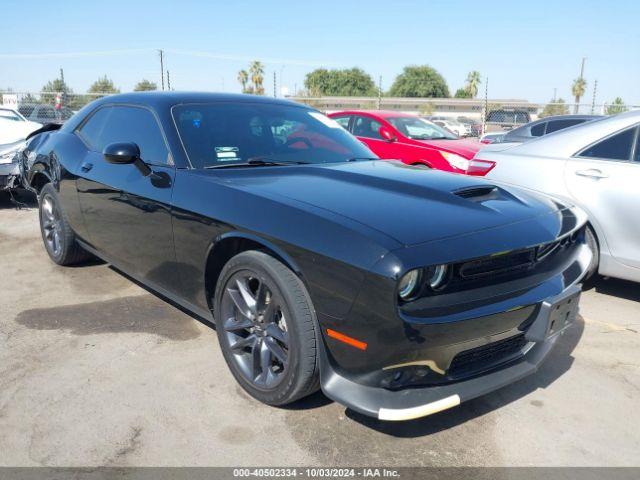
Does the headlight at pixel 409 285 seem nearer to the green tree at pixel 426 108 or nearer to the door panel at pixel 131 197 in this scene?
the door panel at pixel 131 197

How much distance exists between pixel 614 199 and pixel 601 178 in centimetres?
18

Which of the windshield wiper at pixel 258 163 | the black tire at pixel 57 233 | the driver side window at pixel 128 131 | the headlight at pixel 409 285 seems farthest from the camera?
the black tire at pixel 57 233

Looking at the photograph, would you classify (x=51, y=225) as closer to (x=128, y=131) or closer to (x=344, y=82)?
(x=128, y=131)

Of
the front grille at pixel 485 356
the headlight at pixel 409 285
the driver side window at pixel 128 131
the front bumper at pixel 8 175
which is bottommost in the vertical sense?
the front grille at pixel 485 356

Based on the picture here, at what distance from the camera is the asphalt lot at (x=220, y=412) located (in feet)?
7.64

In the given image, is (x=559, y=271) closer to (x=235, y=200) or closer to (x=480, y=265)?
(x=480, y=265)

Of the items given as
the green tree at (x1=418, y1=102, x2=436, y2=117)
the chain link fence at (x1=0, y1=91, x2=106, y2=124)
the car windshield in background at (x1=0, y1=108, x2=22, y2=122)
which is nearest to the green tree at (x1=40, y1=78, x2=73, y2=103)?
the chain link fence at (x1=0, y1=91, x2=106, y2=124)

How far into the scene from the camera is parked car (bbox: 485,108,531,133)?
18.2m

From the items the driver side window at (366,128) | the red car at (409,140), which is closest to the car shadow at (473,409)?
the red car at (409,140)

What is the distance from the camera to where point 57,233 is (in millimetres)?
4797

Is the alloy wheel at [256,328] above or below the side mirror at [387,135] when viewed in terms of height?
below

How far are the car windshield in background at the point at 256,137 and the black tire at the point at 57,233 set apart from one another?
179 cm

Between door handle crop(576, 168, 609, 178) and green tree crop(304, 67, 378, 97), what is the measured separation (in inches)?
3540

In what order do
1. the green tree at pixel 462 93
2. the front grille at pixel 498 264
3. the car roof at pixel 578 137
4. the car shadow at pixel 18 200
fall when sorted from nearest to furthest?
1. the front grille at pixel 498 264
2. the car roof at pixel 578 137
3. the car shadow at pixel 18 200
4. the green tree at pixel 462 93
